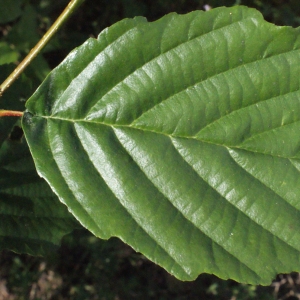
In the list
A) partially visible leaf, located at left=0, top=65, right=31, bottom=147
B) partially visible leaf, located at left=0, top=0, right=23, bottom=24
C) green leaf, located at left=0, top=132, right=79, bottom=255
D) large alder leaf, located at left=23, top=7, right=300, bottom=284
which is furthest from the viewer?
partially visible leaf, located at left=0, top=0, right=23, bottom=24

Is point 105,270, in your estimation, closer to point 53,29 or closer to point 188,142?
point 188,142

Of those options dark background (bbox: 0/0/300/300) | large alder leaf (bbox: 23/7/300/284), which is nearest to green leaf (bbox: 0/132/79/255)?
large alder leaf (bbox: 23/7/300/284)

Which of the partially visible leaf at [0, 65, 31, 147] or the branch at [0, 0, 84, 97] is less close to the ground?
the branch at [0, 0, 84, 97]

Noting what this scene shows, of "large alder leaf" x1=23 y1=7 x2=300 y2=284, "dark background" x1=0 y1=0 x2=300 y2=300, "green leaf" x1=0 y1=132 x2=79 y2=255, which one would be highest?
"large alder leaf" x1=23 y1=7 x2=300 y2=284

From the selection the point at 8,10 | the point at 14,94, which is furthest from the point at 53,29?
the point at 8,10

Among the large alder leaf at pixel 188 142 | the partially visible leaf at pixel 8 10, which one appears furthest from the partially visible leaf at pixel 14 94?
the partially visible leaf at pixel 8 10

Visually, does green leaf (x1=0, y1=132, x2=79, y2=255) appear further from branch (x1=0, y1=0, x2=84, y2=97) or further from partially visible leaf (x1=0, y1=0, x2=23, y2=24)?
partially visible leaf (x1=0, y1=0, x2=23, y2=24)

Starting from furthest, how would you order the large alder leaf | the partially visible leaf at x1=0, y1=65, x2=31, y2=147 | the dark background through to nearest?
the dark background < the partially visible leaf at x1=0, y1=65, x2=31, y2=147 < the large alder leaf
